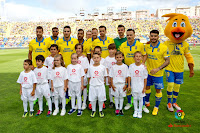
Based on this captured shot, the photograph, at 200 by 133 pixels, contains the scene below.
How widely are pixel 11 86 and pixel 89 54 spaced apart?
418cm

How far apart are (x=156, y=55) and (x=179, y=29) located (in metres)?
1.04

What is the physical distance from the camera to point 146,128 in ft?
10.6

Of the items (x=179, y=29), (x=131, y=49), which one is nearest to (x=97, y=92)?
(x=131, y=49)

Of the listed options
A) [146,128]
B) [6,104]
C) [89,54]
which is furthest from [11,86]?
[146,128]

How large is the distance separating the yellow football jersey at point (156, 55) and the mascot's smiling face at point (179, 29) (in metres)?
0.59

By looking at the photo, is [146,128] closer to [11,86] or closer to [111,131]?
[111,131]

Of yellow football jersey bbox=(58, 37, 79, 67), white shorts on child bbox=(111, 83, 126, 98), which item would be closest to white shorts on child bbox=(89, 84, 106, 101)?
white shorts on child bbox=(111, 83, 126, 98)

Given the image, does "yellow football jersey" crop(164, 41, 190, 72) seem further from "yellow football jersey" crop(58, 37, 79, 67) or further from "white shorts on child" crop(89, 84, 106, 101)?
"yellow football jersey" crop(58, 37, 79, 67)

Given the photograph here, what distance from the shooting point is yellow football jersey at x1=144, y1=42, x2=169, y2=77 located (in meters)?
3.74

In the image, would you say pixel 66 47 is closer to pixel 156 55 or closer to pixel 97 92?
pixel 97 92

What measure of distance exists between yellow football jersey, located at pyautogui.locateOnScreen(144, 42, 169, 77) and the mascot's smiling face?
59cm

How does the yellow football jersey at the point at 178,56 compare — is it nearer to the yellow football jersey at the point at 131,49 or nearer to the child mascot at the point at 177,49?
the child mascot at the point at 177,49

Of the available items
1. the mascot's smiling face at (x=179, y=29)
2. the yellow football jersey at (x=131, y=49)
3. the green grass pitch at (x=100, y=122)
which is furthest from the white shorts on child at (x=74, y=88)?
the mascot's smiling face at (x=179, y=29)

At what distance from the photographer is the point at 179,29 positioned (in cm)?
402
